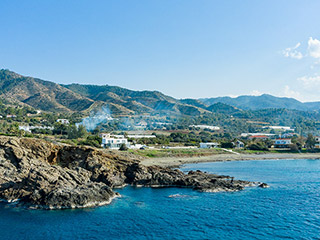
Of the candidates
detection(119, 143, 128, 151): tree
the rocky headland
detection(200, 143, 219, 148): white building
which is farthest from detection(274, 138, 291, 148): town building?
the rocky headland

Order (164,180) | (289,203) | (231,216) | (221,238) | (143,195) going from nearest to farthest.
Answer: (221,238) → (231,216) → (289,203) → (143,195) → (164,180)

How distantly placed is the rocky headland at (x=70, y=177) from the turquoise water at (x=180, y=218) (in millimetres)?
1904

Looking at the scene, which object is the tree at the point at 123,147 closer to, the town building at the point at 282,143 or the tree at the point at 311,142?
the town building at the point at 282,143

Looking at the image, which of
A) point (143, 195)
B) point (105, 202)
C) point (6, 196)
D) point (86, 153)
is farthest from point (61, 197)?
point (86, 153)

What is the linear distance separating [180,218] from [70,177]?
623 inches

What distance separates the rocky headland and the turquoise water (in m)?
1.90

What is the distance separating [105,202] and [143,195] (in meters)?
6.10

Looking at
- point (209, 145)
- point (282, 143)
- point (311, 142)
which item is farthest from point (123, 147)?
point (311, 142)

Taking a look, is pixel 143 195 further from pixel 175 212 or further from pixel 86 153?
pixel 86 153

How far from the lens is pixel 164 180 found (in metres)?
43.0

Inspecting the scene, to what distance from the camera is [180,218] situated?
89.8 ft

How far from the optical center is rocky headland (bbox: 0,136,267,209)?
1212 inches

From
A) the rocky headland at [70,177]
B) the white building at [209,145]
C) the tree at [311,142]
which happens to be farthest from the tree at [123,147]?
the tree at [311,142]

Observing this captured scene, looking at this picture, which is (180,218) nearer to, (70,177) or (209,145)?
(70,177)
